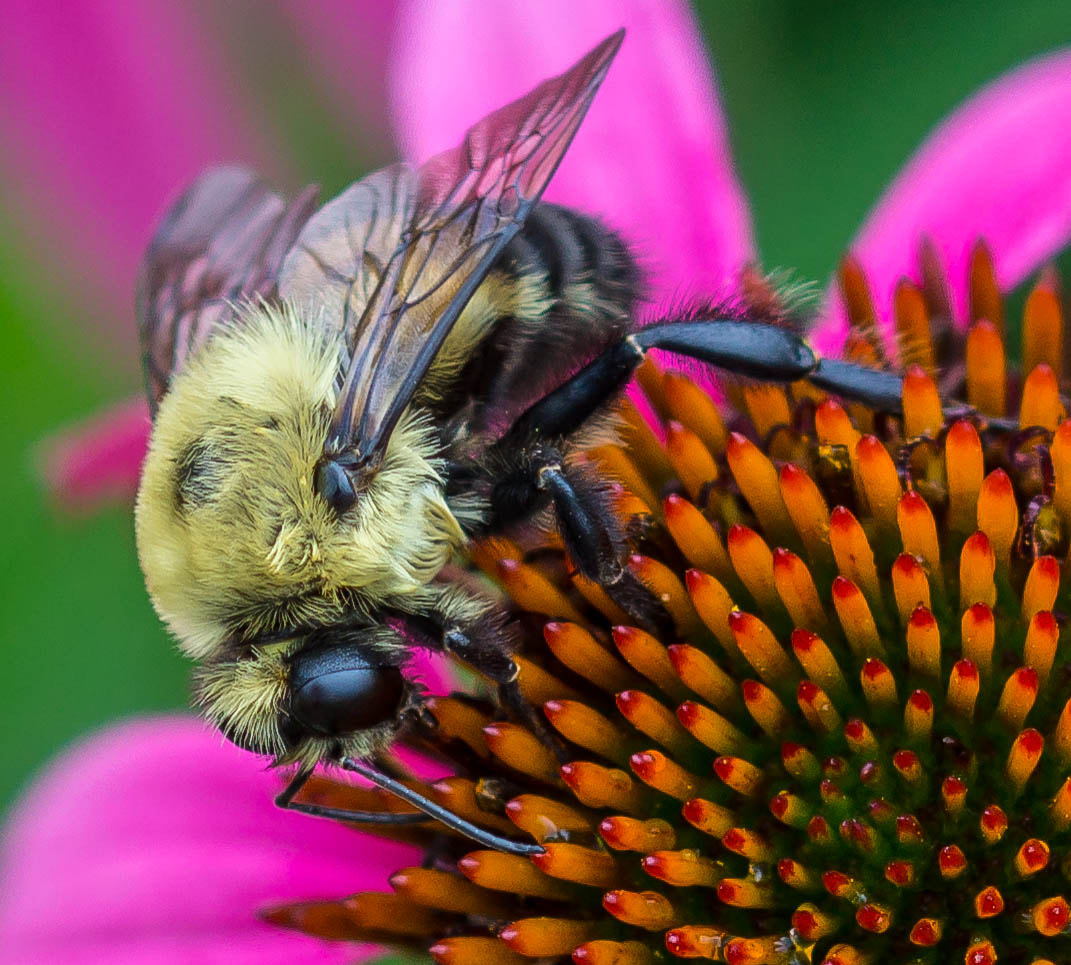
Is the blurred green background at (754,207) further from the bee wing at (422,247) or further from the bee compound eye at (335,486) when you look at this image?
the bee compound eye at (335,486)

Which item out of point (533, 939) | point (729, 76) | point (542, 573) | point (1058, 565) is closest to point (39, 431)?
point (729, 76)

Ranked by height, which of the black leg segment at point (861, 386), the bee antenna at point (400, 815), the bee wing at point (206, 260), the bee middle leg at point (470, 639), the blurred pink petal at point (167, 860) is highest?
the bee wing at point (206, 260)

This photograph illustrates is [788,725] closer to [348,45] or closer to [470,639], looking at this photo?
[470,639]

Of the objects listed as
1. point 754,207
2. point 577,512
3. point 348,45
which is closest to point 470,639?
point 577,512

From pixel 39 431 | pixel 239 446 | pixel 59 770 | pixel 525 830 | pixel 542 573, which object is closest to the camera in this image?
pixel 239 446

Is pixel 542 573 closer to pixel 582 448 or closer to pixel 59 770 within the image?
pixel 582 448

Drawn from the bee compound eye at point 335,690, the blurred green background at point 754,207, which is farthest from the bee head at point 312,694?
the blurred green background at point 754,207
